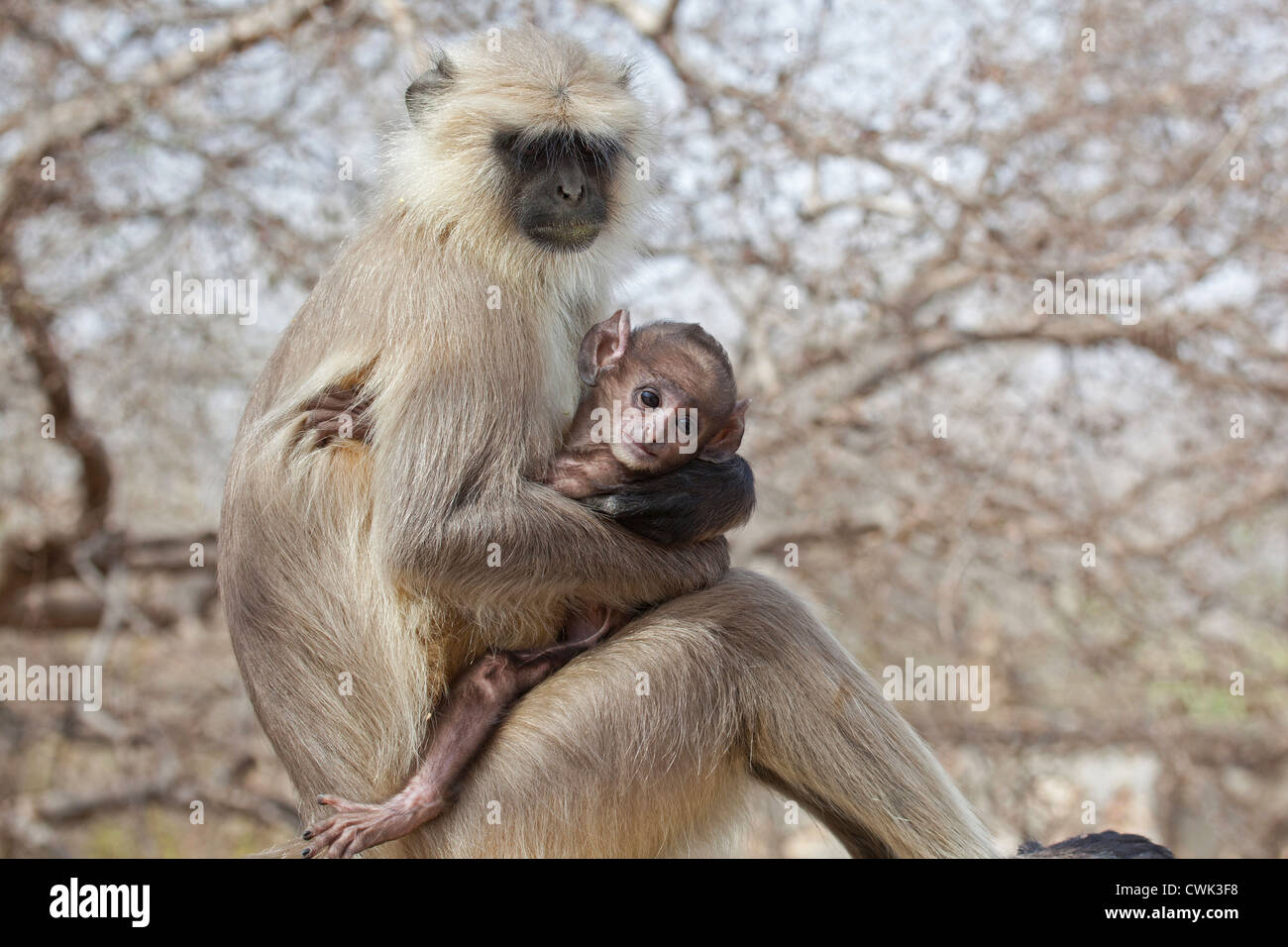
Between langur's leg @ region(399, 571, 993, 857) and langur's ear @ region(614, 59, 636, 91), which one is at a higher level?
langur's ear @ region(614, 59, 636, 91)

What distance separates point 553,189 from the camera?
3668 millimetres

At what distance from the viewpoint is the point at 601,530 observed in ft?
10.8

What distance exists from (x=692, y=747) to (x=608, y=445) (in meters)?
0.85

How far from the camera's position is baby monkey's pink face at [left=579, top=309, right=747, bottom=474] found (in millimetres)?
3334

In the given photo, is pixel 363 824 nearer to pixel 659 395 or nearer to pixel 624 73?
pixel 659 395

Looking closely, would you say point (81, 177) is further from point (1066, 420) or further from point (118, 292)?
point (1066, 420)

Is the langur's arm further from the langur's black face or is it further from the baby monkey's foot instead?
the langur's black face

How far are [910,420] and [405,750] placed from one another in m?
4.87

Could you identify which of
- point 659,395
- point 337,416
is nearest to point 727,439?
point 659,395

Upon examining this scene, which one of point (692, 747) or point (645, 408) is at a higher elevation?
point (645, 408)

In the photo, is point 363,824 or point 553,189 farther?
point 553,189

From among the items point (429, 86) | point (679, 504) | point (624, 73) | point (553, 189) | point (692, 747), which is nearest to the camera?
point (692, 747)

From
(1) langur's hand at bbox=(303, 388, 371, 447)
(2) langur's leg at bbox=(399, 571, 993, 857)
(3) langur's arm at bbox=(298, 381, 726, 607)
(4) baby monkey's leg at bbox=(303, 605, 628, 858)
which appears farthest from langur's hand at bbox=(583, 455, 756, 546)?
(1) langur's hand at bbox=(303, 388, 371, 447)

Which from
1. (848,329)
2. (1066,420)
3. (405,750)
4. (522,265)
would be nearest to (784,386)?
(848,329)
